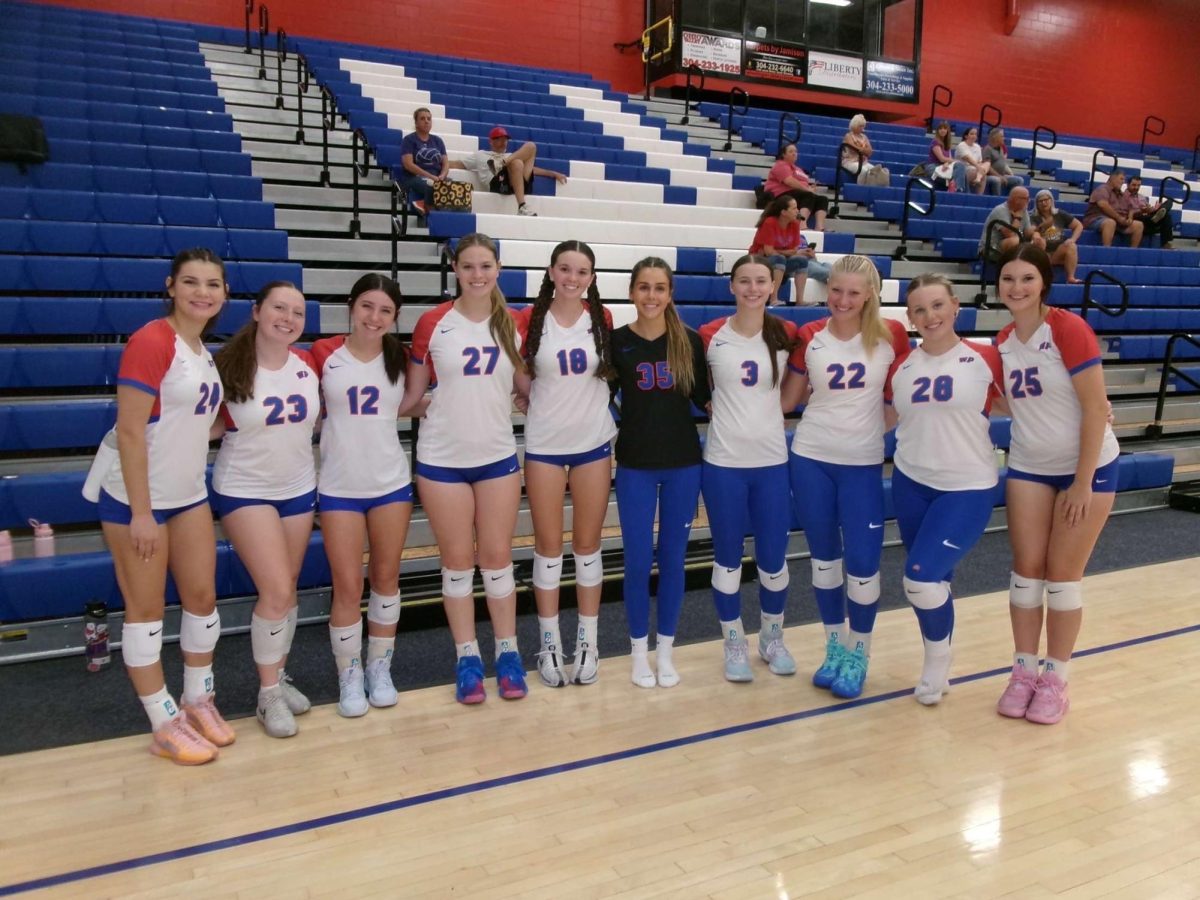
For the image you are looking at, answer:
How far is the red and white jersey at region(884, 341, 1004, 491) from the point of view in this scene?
2781mm

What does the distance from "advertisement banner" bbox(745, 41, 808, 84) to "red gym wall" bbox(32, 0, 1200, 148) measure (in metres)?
0.22

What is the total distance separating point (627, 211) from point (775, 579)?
544 cm

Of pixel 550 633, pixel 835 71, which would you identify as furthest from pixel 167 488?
pixel 835 71

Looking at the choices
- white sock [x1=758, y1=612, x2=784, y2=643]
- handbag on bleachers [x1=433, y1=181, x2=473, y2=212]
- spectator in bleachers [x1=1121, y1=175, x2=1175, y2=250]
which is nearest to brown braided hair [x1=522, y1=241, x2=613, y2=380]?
white sock [x1=758, y1=612, x2=784, y2=643]

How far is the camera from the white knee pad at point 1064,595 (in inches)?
112

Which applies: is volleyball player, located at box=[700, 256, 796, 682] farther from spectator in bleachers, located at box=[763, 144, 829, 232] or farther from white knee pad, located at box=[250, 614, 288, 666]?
spectator in bleachers, located at box=[763, 144, 829, 232]

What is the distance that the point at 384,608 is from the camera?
2.90 m

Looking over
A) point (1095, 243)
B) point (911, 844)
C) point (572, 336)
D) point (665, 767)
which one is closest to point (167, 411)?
point (572, 336)

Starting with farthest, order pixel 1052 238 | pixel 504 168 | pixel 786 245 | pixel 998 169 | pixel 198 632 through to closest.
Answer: pixel 998 169 < pixel 1052 238 < pixel 504 168 < pixel 786 245 < pixel 198 632

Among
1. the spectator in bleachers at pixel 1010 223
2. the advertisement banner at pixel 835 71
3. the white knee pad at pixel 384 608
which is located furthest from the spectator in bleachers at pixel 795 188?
the white knee pad at pixel 384 608

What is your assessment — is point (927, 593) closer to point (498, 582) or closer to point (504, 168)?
point (498, 582)

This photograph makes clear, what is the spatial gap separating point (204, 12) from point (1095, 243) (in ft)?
34.5

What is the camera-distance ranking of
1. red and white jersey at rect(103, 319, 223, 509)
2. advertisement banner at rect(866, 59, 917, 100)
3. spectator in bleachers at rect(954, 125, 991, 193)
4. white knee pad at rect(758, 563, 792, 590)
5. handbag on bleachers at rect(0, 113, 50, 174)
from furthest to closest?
advertisement banner at rect(866, 59, 917, 100)
spectator in bleachers at rect(954, 125, 991, 193)
handbag on bleachers at rect(0, 113, 50, 174)
white knee pad at rect(758, 563, 792, 590)
red and white jersey at rect(103, 319, 223, 509)

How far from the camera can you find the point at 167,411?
8.03ft
